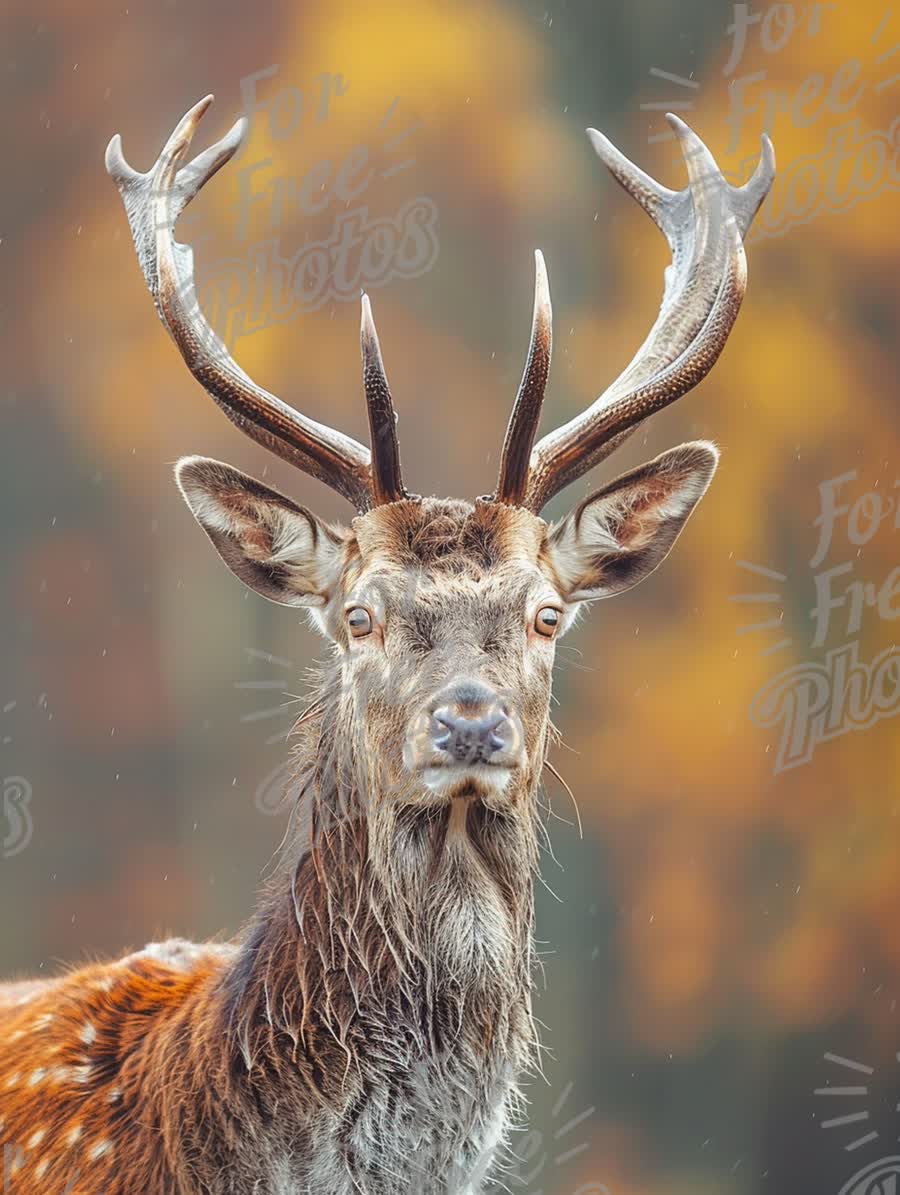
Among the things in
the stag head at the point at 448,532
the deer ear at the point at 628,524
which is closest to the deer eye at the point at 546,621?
the stag head at the point at 448,532

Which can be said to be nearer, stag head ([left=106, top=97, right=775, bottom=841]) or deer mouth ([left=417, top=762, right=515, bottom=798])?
deer mouth ([left=417, top=762, right=515, bottom=798])

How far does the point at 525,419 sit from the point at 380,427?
1.14ft

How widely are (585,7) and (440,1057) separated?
257 inches

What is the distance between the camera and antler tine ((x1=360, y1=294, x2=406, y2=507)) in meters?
3.62

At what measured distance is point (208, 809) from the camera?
820 cm

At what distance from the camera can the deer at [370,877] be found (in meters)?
3.28

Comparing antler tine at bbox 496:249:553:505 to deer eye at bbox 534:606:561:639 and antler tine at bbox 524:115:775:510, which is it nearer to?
antler tine at bbox 524:115:775:510

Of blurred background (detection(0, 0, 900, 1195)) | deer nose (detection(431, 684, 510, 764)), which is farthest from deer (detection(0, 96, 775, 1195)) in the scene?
blurred background (detection(0, 0, 900, 1195))

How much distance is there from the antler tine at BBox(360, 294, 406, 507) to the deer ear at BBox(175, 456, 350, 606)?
194 mm

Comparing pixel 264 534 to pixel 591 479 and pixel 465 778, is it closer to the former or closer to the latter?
pixel 465 778

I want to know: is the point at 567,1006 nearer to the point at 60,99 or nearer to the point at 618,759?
the point at 618,759

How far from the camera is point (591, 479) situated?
7.89m

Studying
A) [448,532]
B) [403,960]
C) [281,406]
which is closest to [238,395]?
[281,406]

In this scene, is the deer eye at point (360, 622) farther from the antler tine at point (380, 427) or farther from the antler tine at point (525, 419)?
the antler tine at point (525, 419)
